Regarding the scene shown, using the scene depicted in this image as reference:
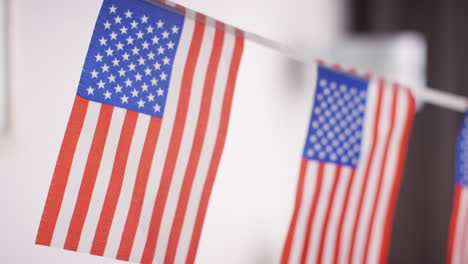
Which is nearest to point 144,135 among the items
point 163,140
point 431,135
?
point 163,140

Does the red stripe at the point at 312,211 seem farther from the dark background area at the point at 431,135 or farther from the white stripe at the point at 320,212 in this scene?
the dark background area at the point at 431,135

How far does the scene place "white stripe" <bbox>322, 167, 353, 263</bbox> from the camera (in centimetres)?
119

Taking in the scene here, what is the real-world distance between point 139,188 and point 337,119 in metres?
0.58

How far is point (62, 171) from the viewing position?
80 centimetres

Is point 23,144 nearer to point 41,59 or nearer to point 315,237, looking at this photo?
point 41,59

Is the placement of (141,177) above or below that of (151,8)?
below

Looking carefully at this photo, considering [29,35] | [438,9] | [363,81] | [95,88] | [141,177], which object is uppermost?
[438,9]

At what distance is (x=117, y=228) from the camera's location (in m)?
0.85

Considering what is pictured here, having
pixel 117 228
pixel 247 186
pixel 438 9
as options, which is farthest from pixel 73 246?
pixel 438 9

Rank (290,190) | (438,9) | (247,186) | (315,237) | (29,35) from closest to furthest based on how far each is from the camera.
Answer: (29,35) < (315,237) < (247,186) < (290,190) < (438,9)

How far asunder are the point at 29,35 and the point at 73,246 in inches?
18.7

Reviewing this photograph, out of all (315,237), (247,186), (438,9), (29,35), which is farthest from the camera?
(438,9)

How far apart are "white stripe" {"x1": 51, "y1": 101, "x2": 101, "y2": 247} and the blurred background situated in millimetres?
129

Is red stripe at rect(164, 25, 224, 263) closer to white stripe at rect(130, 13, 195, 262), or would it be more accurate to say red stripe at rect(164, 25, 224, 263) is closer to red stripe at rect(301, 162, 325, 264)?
white stripe at rect(130, 13, 195, 262)
